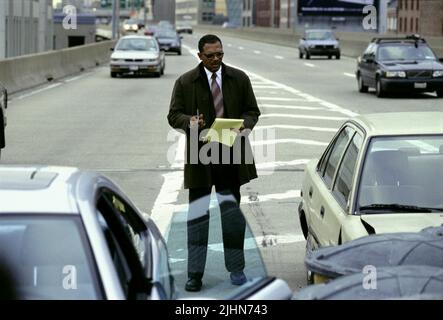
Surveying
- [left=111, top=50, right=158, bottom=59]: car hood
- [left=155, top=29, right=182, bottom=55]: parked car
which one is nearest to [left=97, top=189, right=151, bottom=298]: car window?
[left=111, top=50, right=158, bottom=59]: car hood

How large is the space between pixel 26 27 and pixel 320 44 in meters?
16.2

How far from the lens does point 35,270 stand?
4.60 meters

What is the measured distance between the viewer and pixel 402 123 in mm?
8383

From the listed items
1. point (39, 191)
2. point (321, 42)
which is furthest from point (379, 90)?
point (321, 42)

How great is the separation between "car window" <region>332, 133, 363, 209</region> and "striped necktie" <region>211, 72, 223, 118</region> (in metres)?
0.95

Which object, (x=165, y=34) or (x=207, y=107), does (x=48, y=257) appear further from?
(x=165, y=34)

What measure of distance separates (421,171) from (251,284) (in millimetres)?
3983

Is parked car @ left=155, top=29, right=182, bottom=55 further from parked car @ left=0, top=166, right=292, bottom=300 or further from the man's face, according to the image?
parked car @ left=0, top=166, right=292, bottom=300

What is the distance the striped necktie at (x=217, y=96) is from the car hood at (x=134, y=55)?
3326 cm

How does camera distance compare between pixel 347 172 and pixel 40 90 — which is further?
pixel 40 90

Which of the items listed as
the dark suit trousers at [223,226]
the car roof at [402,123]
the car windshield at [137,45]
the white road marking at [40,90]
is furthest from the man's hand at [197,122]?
the car windshield at [137,45]

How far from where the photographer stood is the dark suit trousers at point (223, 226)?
8141 millimetres

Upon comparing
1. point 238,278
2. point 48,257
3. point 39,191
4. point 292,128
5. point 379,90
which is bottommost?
point 292,128
